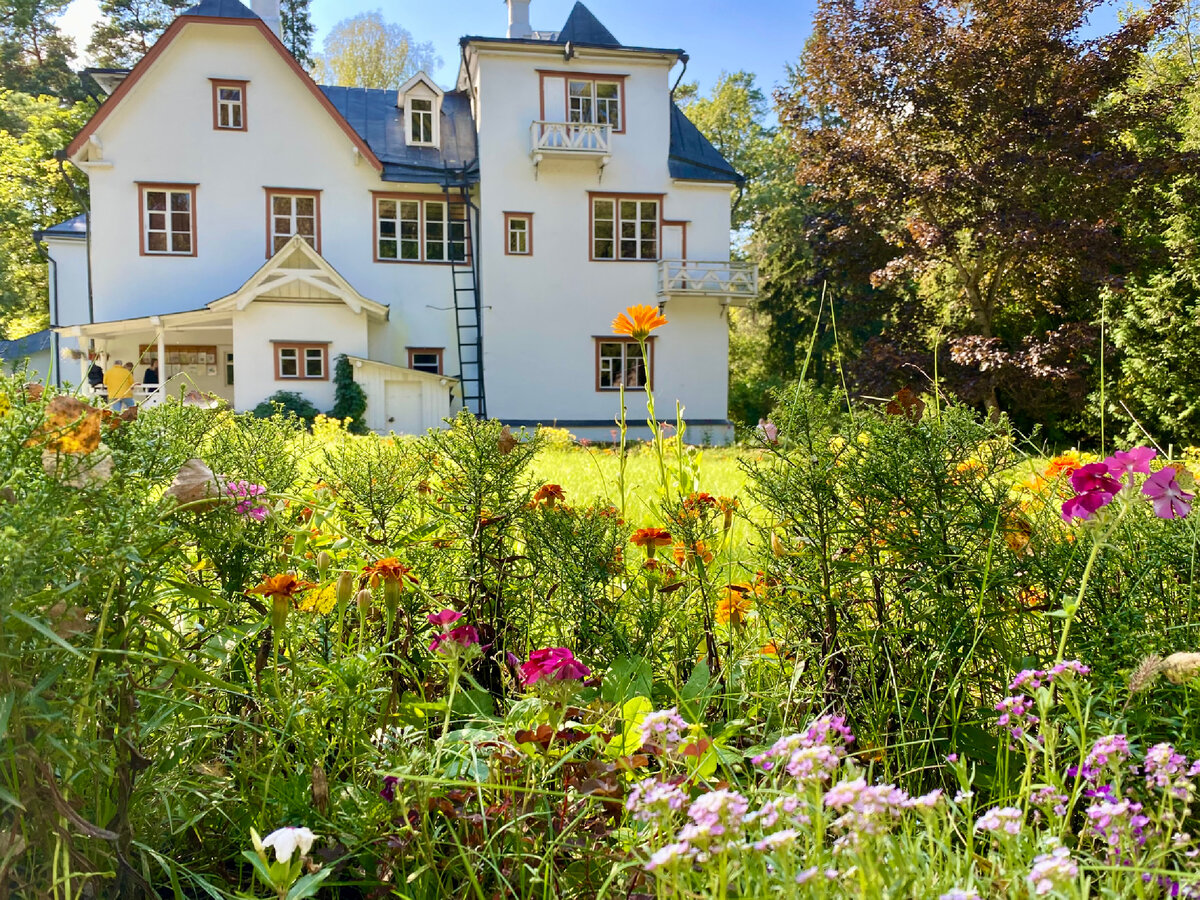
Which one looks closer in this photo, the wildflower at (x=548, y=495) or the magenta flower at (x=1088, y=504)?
the magenta flower at (x=1088, y=504)

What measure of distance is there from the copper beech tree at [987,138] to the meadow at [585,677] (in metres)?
12.3

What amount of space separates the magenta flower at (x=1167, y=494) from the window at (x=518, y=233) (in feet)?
54.1

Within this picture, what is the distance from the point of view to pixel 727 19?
1168 cm

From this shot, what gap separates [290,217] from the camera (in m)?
16.6

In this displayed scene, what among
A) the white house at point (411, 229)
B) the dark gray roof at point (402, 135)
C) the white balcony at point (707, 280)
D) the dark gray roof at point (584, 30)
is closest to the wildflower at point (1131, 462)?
the white house at point (411, 229)

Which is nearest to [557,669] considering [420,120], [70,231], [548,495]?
[548,495]

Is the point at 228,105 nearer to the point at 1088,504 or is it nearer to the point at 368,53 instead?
the point at 368,53

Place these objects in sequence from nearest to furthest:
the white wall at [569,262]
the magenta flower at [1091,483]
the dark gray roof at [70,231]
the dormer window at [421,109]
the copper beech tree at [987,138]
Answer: the magenta flower at [1091,483] → the copper beech tree at [987,138] → the white wall at [569,262] → the dormer window at [421,109] → the dark gray roof at [70,231]

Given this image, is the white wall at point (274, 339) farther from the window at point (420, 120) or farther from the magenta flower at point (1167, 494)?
the magenta flower at point (1167, 494)

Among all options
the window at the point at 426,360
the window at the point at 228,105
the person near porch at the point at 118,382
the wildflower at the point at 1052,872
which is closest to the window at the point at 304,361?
the window at the point at 426,360

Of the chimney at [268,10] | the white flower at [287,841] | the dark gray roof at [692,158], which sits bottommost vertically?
the white flower at [287,841]

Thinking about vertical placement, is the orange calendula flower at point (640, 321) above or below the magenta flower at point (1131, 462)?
above

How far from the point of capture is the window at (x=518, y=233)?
675 inches

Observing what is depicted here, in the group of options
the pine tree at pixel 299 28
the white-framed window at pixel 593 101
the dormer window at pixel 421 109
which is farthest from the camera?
the pine tree at pixel 299 28
